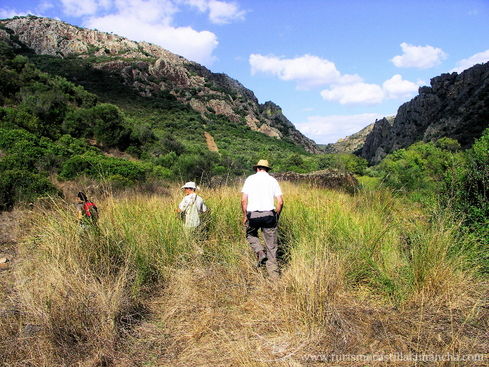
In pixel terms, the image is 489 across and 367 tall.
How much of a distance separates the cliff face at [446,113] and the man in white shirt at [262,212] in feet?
211

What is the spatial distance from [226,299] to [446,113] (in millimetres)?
86687

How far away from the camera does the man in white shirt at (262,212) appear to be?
445 centimetres

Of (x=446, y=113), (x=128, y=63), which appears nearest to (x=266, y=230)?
(x=446, y=113)

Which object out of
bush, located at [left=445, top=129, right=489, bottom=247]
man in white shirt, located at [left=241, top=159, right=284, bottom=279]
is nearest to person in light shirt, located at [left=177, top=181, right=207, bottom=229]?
man in white shirt, located at [left=241, top=159, right=284, bottom=279]

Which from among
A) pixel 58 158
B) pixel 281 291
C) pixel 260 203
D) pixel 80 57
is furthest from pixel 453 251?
pixel 80 57

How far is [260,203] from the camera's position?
458 cm

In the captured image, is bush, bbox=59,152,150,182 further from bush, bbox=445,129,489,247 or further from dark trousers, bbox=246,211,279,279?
bush, bbox=445,129,489,247

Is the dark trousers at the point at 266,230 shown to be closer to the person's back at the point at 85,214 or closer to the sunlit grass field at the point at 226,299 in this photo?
the sunlit grass field at the point at 226,299

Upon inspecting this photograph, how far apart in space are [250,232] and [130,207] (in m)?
2.53

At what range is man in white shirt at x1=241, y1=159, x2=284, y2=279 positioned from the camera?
4445mm

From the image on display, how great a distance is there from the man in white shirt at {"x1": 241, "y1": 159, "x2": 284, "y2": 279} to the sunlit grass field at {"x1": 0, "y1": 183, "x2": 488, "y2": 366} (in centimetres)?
29

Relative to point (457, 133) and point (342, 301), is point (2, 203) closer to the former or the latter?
point (342, 301)

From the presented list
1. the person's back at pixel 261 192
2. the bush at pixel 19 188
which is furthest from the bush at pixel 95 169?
the person's back at pixel 261 192

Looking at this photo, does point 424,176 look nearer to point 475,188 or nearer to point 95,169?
point 475,188
